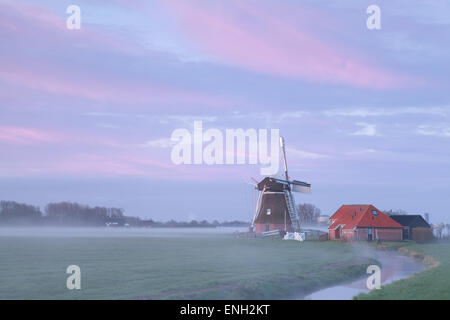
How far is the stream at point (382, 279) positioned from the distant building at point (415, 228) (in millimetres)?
24421

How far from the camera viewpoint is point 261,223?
7825 cm

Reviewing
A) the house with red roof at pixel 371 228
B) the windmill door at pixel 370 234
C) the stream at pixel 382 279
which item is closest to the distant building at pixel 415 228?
the house with red roof at pixel 371 228

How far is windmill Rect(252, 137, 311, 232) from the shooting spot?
75.9 m

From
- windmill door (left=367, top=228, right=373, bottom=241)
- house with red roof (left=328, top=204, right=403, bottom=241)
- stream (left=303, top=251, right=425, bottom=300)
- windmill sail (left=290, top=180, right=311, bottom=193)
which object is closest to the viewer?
stream (left=303, top=251, right=425, bottom=300)

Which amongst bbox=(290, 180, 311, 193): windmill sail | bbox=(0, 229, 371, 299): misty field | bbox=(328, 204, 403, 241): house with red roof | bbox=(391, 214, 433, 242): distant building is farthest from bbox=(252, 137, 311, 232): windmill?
bbox=(0, 229, 371, 299): misty field

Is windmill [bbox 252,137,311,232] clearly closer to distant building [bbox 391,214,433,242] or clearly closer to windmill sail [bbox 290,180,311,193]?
windmill sail [bbox 290,180,311,193]

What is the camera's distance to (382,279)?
108 ft

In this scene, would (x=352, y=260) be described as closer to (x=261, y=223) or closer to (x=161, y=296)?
(x=161, y=296)

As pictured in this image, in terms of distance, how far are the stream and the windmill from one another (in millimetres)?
28167

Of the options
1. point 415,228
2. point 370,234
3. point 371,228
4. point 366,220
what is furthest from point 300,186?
point 415,228

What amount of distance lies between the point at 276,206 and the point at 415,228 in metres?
18.2

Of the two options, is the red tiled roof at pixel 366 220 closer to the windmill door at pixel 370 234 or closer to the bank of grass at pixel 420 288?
the windmill door at pixel 370 234
